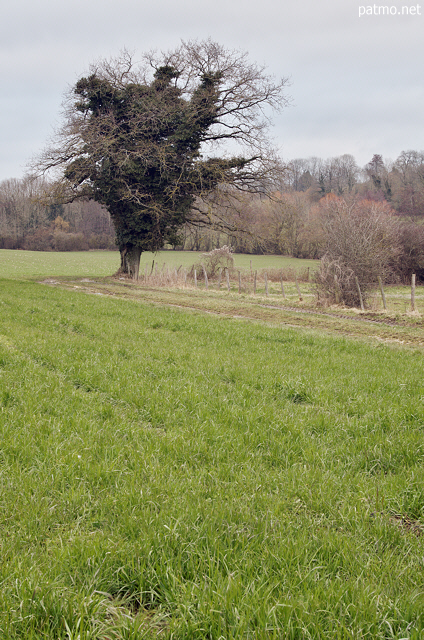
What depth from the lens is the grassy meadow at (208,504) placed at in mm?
2125

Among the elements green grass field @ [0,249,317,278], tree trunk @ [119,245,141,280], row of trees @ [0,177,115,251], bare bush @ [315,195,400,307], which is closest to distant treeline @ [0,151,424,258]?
row of trees @ [0,177,115,251]

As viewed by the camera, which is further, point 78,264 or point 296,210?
point 296,210

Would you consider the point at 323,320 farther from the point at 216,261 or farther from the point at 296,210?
the point at 296,210

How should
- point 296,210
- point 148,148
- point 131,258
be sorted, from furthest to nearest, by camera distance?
point 296,210 < point 131,258 < point 148,148

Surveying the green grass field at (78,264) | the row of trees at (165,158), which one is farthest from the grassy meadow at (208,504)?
the green grass field at (78,264)

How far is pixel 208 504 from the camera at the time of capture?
121 inches

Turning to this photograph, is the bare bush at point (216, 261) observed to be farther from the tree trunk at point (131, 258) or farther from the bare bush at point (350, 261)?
the bare bush at point (350, 261)

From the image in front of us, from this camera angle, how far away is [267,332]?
11.8 m

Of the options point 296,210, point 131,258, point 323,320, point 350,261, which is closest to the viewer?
point 323,320

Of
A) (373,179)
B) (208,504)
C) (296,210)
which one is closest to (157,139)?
(208,504)

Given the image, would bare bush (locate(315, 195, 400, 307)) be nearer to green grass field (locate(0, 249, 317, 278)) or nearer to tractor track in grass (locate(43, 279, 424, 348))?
tractor track in grass (locate(43, 279, 424, 348))

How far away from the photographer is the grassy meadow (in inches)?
83.7

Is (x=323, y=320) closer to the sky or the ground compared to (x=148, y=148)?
closer to the ground

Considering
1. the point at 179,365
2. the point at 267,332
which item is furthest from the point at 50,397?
the point at 267,332
